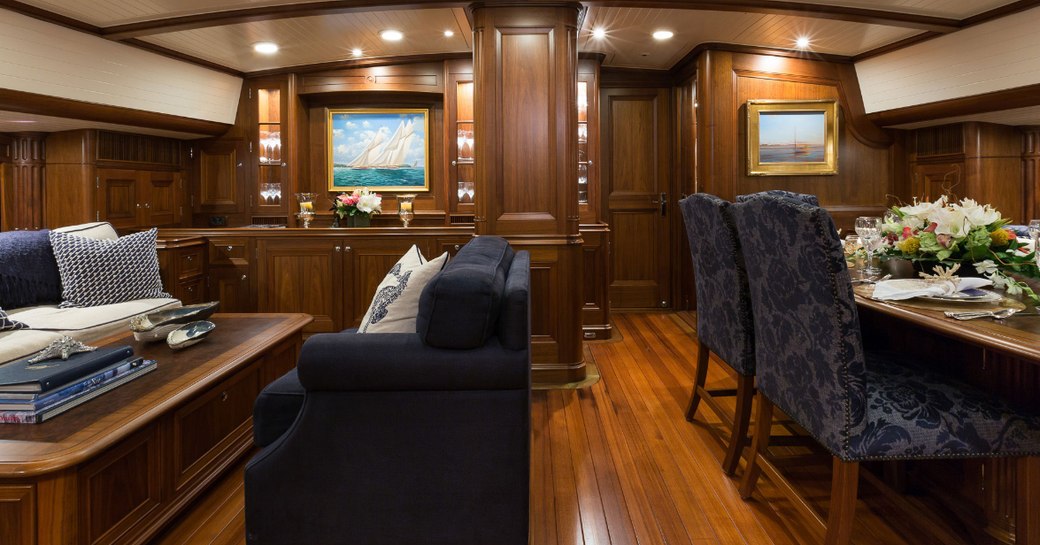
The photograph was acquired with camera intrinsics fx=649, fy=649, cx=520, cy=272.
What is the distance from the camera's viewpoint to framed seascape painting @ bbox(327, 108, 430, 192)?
6.16 metres

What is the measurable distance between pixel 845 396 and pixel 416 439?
113cm

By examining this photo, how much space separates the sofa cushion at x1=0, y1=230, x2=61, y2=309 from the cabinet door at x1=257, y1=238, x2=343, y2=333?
140cm

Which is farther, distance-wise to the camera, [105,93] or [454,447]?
[105,93]

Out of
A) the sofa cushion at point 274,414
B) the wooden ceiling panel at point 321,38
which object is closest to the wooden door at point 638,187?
the wooden ceiling panel at point 321,38

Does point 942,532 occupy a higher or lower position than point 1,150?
lower

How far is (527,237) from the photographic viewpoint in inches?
147

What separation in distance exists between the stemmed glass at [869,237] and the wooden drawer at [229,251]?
4.00 m

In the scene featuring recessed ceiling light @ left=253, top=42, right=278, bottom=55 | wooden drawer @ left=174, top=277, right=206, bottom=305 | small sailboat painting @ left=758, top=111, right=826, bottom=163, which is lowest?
wooden drawer @ left=174, top=277, right=206, bottom=305

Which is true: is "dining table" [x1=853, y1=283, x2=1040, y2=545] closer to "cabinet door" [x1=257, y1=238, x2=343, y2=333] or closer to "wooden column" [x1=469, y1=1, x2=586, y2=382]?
"wooden column" [x1=469, y1=1, x2=586, y2=382]

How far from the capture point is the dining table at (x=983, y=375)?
5.16ft

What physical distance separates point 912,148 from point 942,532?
16.1ft

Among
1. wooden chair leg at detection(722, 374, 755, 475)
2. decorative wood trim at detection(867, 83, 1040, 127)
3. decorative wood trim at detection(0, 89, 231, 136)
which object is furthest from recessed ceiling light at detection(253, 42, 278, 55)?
decorative wood trim at detection(867, 83, 1040, 127)

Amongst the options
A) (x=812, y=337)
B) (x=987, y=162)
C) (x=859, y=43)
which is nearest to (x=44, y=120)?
(x=812, y=337)

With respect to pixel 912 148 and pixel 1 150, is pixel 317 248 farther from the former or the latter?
pixel 912 148
